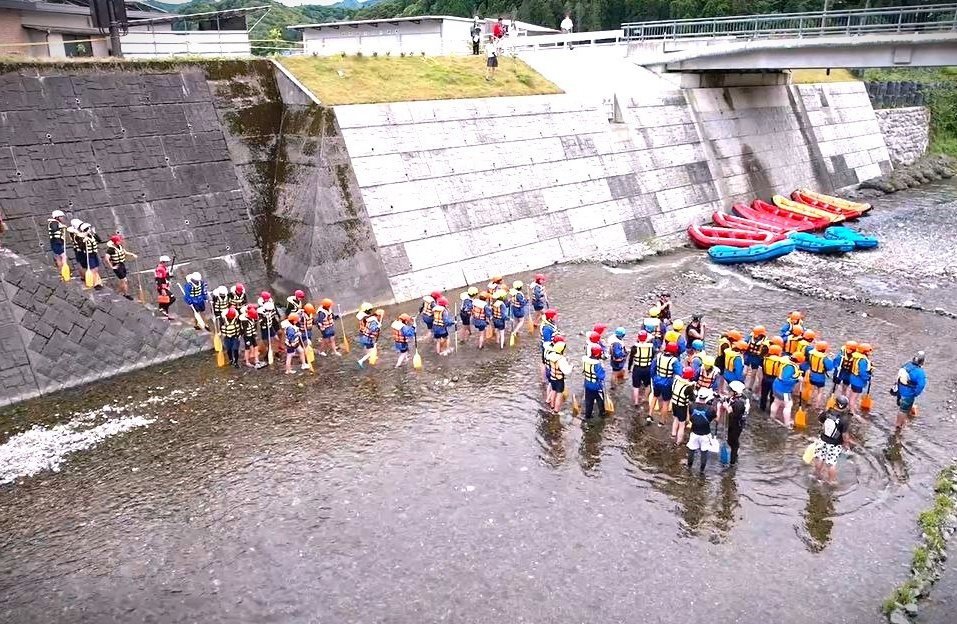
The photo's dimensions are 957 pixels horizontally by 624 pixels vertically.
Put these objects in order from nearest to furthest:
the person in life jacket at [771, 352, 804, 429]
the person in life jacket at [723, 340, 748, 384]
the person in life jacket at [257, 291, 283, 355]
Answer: the person in life jacket at [771, 352, 804, 429] → the person in life jacket at [723, 340, 748, 384] → the person in life jacket at [257, 291, 283, 355]

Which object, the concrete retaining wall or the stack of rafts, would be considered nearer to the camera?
the concrete retaining wall

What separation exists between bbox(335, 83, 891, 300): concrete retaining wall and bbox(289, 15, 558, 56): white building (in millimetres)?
7462

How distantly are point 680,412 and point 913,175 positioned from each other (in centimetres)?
3818

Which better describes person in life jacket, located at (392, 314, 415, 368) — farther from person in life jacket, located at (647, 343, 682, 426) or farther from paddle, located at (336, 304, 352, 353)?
person in life jacket, located at (647, 343, 682, 426)

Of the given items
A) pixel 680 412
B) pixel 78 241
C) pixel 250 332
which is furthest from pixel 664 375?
pixel 78 241

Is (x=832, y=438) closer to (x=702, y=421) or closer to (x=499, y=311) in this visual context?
(x=702, y=421)

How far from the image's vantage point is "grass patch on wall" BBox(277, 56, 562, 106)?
24828mm

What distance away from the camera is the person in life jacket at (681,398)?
13.7 meters

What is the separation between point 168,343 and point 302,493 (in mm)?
7726

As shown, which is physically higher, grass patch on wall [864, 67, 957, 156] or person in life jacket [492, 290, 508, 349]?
grass patch on wall [864, 67, 957, 156]

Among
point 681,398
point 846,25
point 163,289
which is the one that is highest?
point 846,25

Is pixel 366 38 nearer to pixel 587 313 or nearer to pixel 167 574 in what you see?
pixel 587 313

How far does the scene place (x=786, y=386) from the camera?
14.8 m

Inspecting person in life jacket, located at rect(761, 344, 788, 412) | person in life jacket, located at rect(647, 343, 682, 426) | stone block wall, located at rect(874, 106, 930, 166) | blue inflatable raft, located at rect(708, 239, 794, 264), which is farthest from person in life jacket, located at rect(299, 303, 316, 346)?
stone block wall, located at rect(874, 106, 930, 166)
